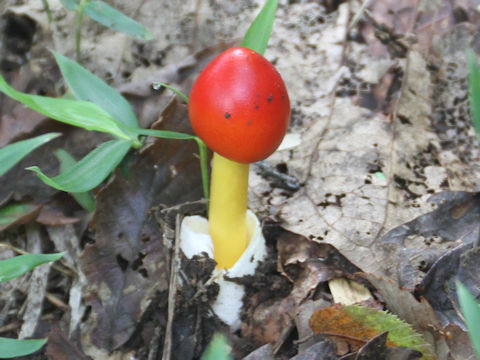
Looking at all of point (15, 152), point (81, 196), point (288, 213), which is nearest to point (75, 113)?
point (15, 152)

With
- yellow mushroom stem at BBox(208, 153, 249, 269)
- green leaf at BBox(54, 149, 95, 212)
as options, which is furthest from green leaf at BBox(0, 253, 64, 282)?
yellow mushroom stem at BBox(208, 153, 249, 269)

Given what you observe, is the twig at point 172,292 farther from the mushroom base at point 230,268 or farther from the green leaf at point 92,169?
the green leaf at point 92,169

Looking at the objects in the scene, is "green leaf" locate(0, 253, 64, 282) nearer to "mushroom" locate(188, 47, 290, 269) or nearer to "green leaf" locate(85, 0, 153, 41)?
"mushroom" locate(188, 47, 290, 269)

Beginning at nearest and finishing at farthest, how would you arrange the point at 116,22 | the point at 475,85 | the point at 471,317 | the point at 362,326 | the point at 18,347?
the point at 471,317
the point at 475,85
the point at 18,347
the point at 362,326
the point at 116,22

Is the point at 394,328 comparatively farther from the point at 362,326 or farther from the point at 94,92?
the point at 94,92

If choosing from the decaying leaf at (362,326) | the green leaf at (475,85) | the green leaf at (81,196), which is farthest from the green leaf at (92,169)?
the green leaf at (475,85)

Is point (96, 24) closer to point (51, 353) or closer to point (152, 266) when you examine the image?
point (152, 266)
